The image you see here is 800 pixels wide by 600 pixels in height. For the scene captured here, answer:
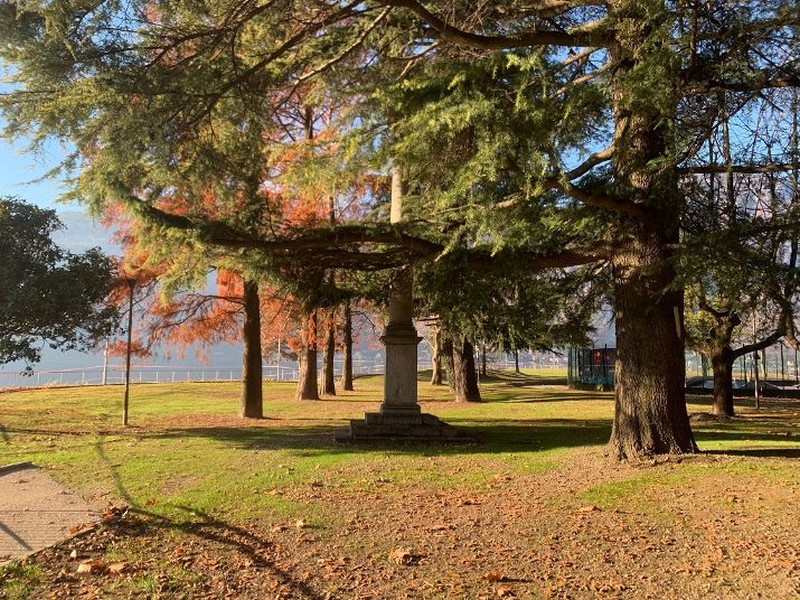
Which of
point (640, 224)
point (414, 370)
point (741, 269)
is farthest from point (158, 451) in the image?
point (741, 269)

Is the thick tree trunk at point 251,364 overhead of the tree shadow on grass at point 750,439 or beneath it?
overhead

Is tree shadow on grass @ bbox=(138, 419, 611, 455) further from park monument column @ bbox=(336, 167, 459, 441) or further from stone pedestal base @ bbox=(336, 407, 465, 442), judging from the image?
park monument column @ bbox=(336, 167, 459, 441)

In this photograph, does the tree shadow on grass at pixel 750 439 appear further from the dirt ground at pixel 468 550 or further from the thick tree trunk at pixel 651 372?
the dirt ground at pixel 468 550

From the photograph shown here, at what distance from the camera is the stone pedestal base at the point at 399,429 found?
11.8 meters

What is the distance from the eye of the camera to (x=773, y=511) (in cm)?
604

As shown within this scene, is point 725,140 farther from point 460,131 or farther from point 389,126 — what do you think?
point 389,126

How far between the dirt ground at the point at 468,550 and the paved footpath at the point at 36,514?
286 millimetres

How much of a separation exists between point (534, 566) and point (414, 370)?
7.88 metres

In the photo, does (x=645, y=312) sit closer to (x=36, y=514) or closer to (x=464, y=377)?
(x=36, y=514)

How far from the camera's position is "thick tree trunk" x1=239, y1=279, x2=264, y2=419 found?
1672 cm

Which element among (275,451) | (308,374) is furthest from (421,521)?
(308,374)

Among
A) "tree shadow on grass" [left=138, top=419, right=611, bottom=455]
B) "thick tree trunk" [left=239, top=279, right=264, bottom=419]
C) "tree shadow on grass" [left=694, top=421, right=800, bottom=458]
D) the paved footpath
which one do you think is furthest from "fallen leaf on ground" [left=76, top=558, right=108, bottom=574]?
"thick tree trunk" [left=239, top=279, right=264, bottom=419]

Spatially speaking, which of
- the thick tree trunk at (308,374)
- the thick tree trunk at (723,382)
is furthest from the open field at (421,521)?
the thick tree trunk at (308,374)

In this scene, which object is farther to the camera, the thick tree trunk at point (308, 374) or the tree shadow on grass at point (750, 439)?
the thick tree trunk at point (308, 374)
